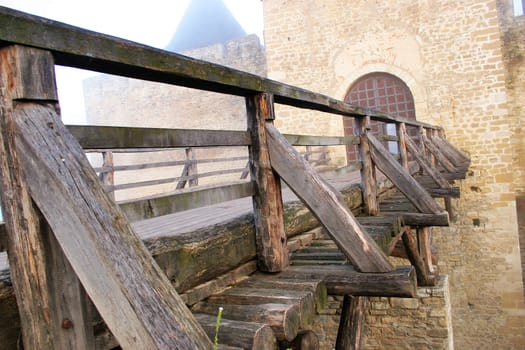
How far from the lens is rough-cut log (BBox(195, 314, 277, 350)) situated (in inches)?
58.2

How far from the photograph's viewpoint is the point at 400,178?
3.69m

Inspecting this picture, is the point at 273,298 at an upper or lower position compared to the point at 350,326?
upper

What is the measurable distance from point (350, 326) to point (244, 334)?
4.50 ft

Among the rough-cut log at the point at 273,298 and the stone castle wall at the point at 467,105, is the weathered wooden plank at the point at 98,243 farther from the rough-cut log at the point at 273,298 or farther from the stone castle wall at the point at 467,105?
the stone castle wall at the point at 467,105

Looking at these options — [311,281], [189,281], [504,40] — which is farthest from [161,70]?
[504,40]

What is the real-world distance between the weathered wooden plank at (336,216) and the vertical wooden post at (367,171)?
5.79 feet

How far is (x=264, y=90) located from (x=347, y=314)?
1.35 metres

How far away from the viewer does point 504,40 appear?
11.9 metres

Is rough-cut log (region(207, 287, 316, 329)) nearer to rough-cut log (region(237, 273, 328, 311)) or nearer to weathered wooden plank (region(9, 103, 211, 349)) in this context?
rough-cut log (region(237, 273, 328, 311))

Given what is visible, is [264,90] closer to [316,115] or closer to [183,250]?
[183,250]

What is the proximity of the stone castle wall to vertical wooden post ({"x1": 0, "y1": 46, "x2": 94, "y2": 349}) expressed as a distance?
10873 mm

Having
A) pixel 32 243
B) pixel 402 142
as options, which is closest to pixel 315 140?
pixel 32 243

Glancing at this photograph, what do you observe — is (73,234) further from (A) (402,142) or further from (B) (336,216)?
(A) (402,142)

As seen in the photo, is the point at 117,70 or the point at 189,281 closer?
the point at 117,70
